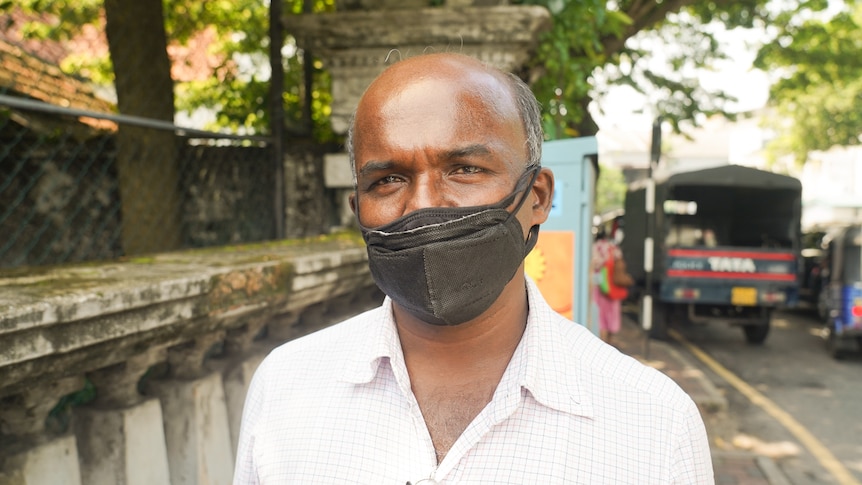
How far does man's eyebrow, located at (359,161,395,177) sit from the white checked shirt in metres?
0.32

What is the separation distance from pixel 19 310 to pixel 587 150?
260cm

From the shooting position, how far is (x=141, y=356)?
1860mm

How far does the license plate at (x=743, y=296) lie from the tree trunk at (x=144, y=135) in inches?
325

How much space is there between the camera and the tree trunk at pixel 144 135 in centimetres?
371

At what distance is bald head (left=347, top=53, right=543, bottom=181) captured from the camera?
142 centimetres

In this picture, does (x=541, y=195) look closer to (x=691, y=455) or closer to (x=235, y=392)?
(x=691, y=455)

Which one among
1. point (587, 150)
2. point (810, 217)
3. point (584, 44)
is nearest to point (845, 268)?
point (584, 44)

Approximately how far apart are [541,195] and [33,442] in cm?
122

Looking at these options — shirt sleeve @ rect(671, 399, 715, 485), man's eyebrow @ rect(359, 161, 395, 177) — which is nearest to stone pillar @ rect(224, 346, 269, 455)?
man's eyebrow @ rect(359, 161, 395, 177)

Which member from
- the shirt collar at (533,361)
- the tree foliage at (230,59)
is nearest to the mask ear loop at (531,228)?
the shirt collar at (533,361)

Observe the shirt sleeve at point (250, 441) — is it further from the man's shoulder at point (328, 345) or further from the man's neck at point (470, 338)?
the man's neck at point (470, 338)

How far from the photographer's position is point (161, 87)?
4383mm

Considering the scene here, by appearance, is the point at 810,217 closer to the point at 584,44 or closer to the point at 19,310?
the point at 584,44

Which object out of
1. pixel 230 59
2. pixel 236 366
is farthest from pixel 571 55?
pixel 236 366
